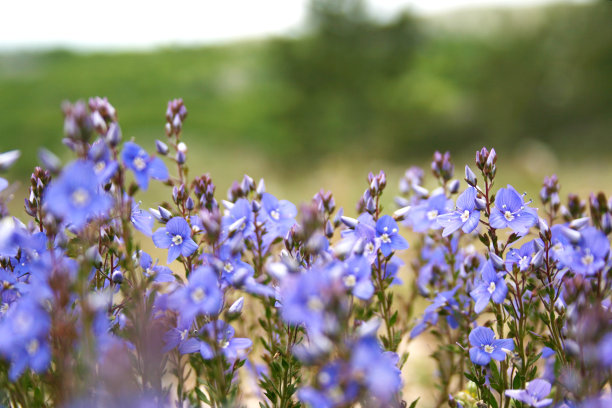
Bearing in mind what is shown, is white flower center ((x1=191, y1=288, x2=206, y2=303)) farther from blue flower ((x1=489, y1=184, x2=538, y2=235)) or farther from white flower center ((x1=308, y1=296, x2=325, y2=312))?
blue flower ((x1=489, y1=184, x2=538, y2=235))

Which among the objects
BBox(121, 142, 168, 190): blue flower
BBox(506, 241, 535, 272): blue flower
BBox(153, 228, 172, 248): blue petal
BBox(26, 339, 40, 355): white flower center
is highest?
BBox(121, 142, 168, 190): blue flower

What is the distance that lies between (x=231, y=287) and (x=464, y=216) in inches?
36.6

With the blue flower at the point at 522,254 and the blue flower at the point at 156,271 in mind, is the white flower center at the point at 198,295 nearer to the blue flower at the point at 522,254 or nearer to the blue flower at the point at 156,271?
the blue flower at the point at 156,271

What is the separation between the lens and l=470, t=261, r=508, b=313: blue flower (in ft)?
6.49

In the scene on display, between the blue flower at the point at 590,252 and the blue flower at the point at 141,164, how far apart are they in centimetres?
133

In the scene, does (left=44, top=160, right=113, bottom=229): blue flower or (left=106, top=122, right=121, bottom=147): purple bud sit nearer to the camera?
(left=44, top=160, right=113, bottom=229): blue flower

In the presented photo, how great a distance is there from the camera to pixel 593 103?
20344 millimetres

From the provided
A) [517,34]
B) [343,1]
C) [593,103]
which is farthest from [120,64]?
[593,103]

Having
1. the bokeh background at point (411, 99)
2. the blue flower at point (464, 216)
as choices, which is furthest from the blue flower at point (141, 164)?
the bokeh background at point (411, 99)

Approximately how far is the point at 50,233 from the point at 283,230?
34.5 inches

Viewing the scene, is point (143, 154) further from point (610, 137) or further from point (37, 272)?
point (610, 137)

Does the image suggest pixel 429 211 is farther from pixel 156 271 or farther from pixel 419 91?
A: pixel 419 91

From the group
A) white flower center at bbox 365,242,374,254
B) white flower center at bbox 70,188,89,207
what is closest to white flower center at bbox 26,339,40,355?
white flower center at bbox 70,188,89,207

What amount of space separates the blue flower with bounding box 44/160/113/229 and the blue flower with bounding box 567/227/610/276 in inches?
55.7
